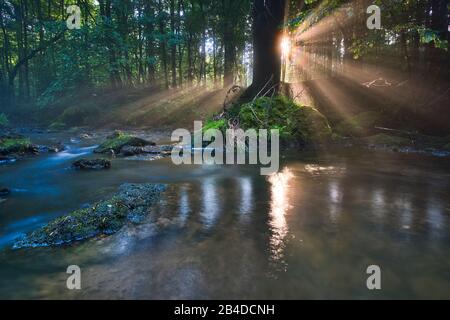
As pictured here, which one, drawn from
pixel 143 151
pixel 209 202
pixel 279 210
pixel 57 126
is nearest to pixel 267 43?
pixel 143 151

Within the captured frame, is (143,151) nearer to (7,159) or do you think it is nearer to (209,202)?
(7,159)

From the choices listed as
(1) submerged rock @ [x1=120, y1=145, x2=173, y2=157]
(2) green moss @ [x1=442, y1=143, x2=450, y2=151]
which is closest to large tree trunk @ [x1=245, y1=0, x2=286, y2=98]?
(1) submerged rock @ [x1=120, y1=145, x2=173, y2=157]

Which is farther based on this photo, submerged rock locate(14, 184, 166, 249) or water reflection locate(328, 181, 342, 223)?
water reflection locate(328, 181, 342, 223)

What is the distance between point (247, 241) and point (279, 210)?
1357 millimetres

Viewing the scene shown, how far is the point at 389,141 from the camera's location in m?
13.1

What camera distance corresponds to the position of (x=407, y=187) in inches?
266

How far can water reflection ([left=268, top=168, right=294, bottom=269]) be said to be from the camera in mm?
3770

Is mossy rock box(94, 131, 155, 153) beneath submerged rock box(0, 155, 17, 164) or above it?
above

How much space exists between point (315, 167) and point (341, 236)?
4.88 meters

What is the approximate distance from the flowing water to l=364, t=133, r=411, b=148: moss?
Answer: 562 centimetres

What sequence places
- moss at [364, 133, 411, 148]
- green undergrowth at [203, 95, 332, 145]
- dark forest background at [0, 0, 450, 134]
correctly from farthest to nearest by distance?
dark forest background at [0, 0, 450, 134] → moss at [364, 133, 411, 148] → green undergrowth at [203, 95, 332, 145]

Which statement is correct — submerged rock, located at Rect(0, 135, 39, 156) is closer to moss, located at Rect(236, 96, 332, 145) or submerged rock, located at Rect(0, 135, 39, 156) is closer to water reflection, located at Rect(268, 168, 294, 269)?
moss, located at Rect(236, 96, 332, 145)

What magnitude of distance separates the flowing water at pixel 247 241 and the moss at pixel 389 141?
562 cm

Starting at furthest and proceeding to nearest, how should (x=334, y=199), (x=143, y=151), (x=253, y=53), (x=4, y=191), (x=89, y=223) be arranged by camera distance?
(x=253, y=53) < (x=143, y=151) < (x=4, y=191) < (x=334, y=199) < (x=89, y=223)
